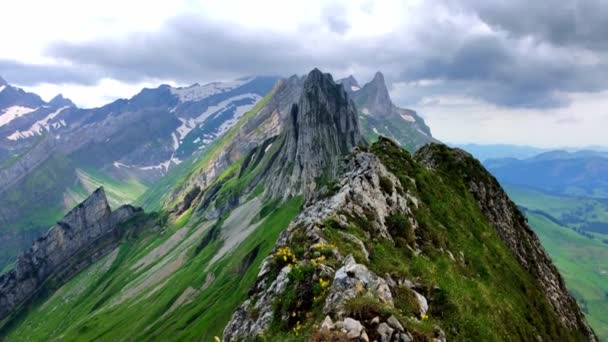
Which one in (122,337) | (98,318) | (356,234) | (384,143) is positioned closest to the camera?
(356,234)

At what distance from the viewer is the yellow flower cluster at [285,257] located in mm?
25203

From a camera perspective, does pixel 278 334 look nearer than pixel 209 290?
Yes

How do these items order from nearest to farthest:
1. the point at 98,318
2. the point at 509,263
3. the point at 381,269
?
the point at 381,269 < the point at 509,263 < the point at 98,318

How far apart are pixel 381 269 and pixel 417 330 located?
8282 millimetres

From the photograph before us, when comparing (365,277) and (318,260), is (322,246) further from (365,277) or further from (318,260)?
(365,277)

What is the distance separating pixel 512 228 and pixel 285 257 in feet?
173

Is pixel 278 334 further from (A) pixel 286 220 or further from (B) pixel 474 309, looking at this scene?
(A) pixel 286 220

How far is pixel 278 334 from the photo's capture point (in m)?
19.0

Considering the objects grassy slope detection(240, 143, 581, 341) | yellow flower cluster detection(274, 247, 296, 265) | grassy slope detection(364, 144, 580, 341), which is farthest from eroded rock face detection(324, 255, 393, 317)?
grassy slope detection(364, 144, 580, 341)

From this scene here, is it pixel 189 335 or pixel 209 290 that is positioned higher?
pixel 189 335

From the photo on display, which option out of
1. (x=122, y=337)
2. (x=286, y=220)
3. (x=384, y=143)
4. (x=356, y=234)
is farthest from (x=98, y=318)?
(x=356, y=234)

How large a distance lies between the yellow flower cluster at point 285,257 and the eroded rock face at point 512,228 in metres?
44.7

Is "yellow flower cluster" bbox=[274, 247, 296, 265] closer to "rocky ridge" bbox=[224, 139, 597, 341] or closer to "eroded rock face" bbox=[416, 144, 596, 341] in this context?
"rocky ridge" bbox=[224, 139, 597, 341]

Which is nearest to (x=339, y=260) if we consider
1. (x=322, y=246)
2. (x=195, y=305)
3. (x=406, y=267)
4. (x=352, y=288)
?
(x=322, y=246)
